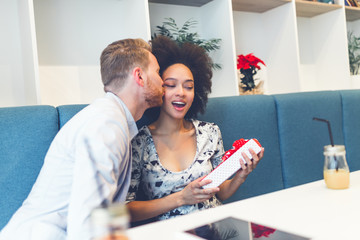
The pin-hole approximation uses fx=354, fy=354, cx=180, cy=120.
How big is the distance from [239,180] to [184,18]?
1.59m

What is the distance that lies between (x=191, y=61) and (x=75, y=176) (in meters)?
0.95

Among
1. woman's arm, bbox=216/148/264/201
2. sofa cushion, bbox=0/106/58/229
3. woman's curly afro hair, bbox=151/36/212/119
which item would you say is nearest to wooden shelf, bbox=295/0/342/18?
woman's curly afro hair, bbox=151/36/212/119

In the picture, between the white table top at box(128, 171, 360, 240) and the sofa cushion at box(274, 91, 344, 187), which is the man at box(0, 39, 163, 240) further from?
the sofa cushion at box(274, 91, 344, 187)

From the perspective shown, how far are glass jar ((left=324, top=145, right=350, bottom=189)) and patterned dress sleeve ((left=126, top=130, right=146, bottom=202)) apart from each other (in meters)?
0.69

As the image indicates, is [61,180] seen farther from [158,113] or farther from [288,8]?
[288,8]

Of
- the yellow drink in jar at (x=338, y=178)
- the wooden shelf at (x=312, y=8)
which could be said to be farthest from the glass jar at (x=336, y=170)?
the wooden shelf at (x=312, y=8)

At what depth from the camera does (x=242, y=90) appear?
269cm

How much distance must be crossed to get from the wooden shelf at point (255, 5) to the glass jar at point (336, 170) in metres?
1.80

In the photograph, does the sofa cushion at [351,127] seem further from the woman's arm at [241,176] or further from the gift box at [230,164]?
the gift box at [230,164]

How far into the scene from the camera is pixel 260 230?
77 cm

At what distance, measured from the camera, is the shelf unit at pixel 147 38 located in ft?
6.55

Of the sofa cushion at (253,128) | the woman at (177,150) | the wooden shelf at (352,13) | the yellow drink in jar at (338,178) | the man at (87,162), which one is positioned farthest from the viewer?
the wooden shelf at (352,13)

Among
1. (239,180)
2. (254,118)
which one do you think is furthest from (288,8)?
(239,180)

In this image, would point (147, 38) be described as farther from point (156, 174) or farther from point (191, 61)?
point (156, 174)
